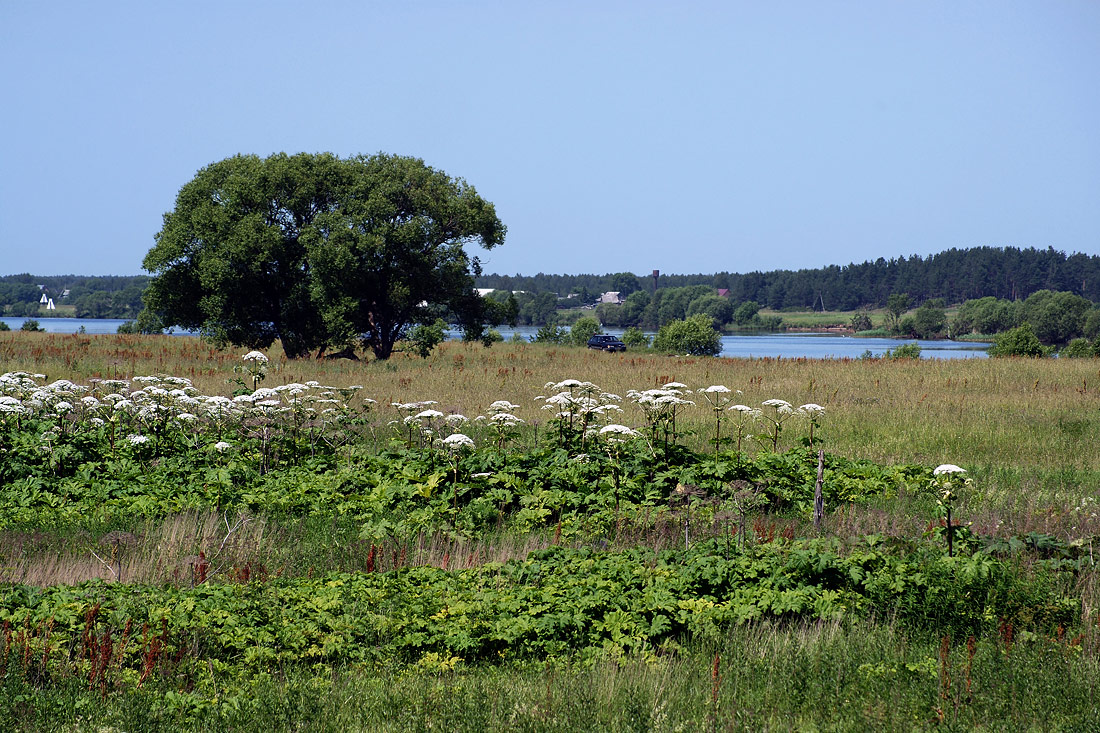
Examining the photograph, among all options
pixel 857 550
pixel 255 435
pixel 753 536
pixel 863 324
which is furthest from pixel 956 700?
pixel 863 324

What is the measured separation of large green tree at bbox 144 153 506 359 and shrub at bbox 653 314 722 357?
36754mm

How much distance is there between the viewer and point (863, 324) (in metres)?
170

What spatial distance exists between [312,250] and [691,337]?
151 feet

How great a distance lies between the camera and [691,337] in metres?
74.6

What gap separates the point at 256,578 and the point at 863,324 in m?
176

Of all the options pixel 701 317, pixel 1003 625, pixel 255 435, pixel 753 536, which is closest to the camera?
pixel 1003 625

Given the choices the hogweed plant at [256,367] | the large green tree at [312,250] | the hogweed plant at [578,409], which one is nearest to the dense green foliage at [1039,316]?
the large green tree at [312,250]

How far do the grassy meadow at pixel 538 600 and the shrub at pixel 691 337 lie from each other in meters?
61.8

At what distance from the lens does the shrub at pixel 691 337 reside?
72875 millimetres

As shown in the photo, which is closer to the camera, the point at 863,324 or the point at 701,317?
the point at 701,317

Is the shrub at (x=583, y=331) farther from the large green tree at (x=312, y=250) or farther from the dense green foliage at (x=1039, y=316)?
the dense green foliage at (x=1039, y=316)

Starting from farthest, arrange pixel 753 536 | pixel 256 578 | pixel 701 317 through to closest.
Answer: pixel 701 317
pixel 753 536
pixel 256 578

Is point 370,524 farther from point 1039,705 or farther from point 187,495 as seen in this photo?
point 1039,705

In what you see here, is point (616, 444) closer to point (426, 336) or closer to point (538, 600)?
point (538, 600)
